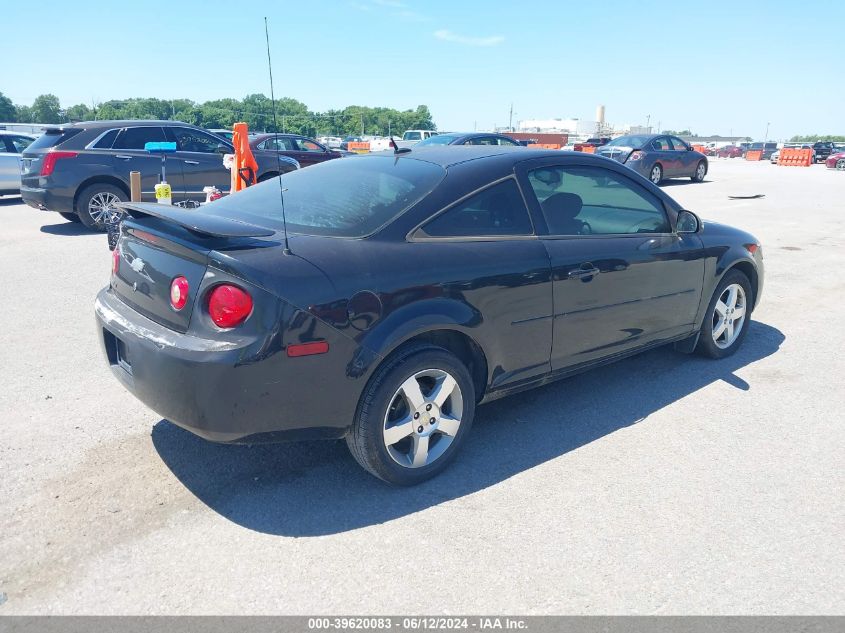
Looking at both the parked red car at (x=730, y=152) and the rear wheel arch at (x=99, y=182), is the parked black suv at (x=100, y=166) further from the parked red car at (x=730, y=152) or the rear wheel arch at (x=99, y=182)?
the parked red car at (x=730, y=152)

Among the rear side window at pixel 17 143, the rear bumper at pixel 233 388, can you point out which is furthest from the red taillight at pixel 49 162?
the rear bumper at pixel 233 388

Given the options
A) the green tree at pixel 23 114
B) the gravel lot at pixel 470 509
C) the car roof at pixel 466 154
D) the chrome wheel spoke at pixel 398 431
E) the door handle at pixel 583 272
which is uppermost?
the car roof at pixel 466 154

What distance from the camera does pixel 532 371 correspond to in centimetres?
380

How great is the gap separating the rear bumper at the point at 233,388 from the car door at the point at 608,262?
1484 mm

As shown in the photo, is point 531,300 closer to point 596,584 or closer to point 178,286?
point 596,584

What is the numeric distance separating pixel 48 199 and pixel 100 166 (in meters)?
0.90

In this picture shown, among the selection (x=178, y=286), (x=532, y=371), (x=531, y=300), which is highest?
(x=178, y=286)

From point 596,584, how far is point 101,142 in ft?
34.5

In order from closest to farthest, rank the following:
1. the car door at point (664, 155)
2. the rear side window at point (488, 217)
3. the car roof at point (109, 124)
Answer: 1. the rear side window at point (488, 217)
2. the car roof at point (109, 124)
3. the car door at point (664, 155)

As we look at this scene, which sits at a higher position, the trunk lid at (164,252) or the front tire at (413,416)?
the trunk lid at (164,252)

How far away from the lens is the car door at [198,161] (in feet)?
37.6

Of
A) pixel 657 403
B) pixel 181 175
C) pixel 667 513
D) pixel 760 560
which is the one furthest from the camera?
pixel 181 175
